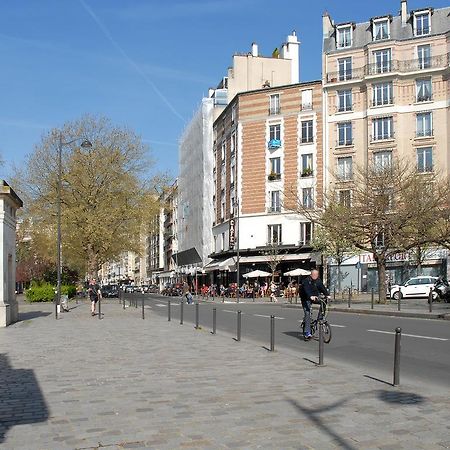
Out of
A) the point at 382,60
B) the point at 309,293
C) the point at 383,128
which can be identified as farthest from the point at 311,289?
the point at 382,60

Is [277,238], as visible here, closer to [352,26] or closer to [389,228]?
[352,26]

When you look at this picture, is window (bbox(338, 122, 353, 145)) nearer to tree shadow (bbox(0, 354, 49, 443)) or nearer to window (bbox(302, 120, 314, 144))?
window (bbox(302, 120, 314, 144))

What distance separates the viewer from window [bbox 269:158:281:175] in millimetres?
59625

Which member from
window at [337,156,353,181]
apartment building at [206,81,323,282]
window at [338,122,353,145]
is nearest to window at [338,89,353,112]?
window at [338,122,353,145]

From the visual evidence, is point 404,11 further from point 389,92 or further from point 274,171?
point 274,171

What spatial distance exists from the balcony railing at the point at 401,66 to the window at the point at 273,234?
50.0 ft

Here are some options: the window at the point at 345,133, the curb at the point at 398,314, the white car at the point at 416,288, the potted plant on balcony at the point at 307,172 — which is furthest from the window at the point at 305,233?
the curb at the point at 398,314

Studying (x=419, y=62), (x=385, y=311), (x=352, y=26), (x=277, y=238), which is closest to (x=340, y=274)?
(x=277, y=238)

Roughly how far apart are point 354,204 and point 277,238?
24.7 m

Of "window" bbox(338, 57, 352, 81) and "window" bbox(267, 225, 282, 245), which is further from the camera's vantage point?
"window" bbox(267, 225, 282, 245)

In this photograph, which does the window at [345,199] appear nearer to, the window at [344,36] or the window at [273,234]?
the window at [273,234]

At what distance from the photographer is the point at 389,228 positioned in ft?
106

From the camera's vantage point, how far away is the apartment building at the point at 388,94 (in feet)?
171

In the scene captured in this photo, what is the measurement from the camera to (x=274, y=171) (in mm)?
60062
